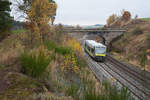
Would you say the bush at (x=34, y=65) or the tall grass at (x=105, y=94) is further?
the bush at (x=34, y=65)

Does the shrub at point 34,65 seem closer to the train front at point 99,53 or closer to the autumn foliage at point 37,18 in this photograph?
the autumn foliage at point 37,18

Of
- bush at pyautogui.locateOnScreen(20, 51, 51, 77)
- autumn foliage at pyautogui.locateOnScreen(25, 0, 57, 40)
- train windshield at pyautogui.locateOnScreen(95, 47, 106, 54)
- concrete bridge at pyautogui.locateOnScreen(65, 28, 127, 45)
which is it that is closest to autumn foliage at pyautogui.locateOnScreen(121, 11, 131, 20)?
concrete bridge at pyautogui.locateOnScreen(65, 28, 127, 45)

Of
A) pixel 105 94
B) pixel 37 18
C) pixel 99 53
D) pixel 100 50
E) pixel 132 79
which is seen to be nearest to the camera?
pixel 105 94

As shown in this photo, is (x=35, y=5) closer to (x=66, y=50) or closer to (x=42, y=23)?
(x=42, y=23)

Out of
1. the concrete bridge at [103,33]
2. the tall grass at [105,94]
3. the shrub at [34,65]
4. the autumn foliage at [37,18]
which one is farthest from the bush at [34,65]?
the concrete bridge at [103,33]

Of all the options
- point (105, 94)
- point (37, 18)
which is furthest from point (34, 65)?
point (37, 18)

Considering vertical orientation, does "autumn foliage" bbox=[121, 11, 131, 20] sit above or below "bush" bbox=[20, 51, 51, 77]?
above

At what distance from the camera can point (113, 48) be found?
3331 cm

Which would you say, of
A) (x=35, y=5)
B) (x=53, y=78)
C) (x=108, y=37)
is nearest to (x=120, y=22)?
(x=108, y=37)

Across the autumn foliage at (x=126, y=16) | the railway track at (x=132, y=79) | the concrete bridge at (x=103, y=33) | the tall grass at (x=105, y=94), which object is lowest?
the railway track at (x=132, y=79)

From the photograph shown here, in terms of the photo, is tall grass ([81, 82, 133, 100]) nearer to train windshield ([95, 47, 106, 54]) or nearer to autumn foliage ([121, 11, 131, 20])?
train windshield ([95, 47, 106, 54])

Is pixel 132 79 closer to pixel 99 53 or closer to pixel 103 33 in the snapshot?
pixel 99 53

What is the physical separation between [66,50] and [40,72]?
635 cm

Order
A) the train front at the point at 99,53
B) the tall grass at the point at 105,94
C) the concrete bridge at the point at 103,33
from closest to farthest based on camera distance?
the tall grass at the point at 105,94 → the train front at the point at 99,53 → the concrete bridge at the point at 103,33
